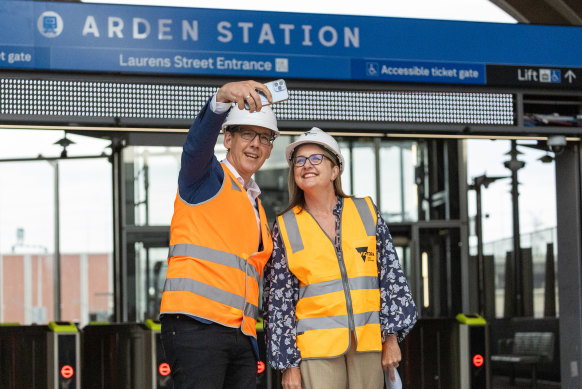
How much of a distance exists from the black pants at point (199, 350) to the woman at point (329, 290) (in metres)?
0.40

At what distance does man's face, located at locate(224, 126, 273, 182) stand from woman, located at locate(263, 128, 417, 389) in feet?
1.01

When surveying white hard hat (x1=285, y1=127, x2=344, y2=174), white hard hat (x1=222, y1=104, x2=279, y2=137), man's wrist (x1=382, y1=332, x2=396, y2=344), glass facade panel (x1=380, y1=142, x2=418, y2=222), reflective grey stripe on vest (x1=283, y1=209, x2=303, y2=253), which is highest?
glass facade panel (x1=380, y1=142, x2=418, y2=222)

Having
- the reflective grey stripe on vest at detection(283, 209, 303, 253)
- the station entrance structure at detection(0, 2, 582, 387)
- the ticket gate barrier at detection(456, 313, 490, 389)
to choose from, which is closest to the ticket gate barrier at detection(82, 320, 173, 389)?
the station entrance structure at detection(0, 2, 582, 387)

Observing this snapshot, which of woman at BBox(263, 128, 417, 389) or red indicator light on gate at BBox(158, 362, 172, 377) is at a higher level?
woman at BBox(263, 128, 417, 389)

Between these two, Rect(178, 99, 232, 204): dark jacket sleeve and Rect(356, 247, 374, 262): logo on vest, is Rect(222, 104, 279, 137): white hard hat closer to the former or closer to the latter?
Rect(178, 99, 232, 204): dark jacket sleeve

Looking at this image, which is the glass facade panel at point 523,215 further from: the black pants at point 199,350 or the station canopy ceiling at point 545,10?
the black pants at point 199,350

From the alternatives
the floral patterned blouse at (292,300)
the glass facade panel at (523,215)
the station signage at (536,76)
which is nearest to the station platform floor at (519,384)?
the glass facade panel at (523,215)

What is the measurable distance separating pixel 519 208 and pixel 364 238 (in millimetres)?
8841

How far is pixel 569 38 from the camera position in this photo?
611 centimetres

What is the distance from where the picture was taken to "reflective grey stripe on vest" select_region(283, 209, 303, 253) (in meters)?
3.72

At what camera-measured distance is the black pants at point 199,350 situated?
Result: 10.5ft

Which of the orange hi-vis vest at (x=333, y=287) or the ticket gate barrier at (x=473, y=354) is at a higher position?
the orange hi-vis vest at (x=333, y=287)

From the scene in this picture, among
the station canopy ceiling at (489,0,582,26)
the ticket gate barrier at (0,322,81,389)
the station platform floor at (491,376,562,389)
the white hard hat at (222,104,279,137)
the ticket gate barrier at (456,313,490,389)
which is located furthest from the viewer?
the station platform floor at (491,376,562,389)

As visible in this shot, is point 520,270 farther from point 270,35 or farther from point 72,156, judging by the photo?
point 270,35
